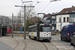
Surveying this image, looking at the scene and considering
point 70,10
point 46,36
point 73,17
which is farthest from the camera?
point 70,10

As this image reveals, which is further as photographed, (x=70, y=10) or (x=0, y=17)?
(x=70, y=10)

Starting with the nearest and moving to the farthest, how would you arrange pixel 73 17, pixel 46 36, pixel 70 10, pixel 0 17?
pixel 46 36 < pixel 0 17 < pixel 73 17 < pixel 70 10

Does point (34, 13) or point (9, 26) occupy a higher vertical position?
point (34, 13)

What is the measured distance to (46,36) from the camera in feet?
70.6

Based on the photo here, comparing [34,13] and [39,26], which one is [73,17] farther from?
[39,26]

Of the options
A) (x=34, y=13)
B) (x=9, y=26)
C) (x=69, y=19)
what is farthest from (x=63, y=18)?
(x=9, y=26)

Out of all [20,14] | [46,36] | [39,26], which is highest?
[20,14]

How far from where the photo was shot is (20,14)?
59500mm

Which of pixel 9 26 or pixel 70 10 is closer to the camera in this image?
pixel 9 26

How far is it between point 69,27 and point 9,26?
34618 millimetres

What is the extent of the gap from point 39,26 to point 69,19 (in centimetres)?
3828

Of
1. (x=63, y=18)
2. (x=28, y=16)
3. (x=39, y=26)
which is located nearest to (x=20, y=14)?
(x=28, y=16)

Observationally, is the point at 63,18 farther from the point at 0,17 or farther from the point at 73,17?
the point at 0,17

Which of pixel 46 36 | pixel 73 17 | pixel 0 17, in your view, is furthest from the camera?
pixel 73 17
